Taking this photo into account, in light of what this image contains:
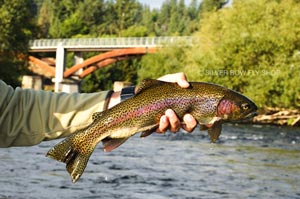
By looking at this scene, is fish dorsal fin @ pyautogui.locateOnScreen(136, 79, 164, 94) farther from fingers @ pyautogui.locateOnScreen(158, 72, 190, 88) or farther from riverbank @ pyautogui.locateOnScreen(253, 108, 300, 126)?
riverbank @ pyautogui.locateOnScreen(253, 108, 300, 126)

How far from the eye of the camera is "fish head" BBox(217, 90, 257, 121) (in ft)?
10.7

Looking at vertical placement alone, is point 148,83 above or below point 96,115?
above

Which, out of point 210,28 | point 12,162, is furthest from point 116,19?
point 12,162

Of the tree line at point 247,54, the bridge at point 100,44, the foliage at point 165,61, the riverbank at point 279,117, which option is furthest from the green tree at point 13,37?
the riverbank at point 279,117

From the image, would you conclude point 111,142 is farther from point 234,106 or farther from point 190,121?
point 234,106

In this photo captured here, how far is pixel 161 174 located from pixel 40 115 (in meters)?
10.7

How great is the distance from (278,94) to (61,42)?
44.4 metres

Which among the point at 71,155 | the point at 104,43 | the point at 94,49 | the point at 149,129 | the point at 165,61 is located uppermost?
the point at 149,129

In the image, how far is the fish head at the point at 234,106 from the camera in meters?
3.25

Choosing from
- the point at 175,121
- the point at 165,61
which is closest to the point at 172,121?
the point at 175,121

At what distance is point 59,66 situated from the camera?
258ft

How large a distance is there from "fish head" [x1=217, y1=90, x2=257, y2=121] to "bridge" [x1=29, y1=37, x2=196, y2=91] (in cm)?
5846

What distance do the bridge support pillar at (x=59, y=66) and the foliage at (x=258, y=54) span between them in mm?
31591

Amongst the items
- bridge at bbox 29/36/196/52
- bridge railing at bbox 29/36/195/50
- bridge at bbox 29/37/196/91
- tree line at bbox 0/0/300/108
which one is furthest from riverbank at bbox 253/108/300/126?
bridge at bbox 29/36/196/52
